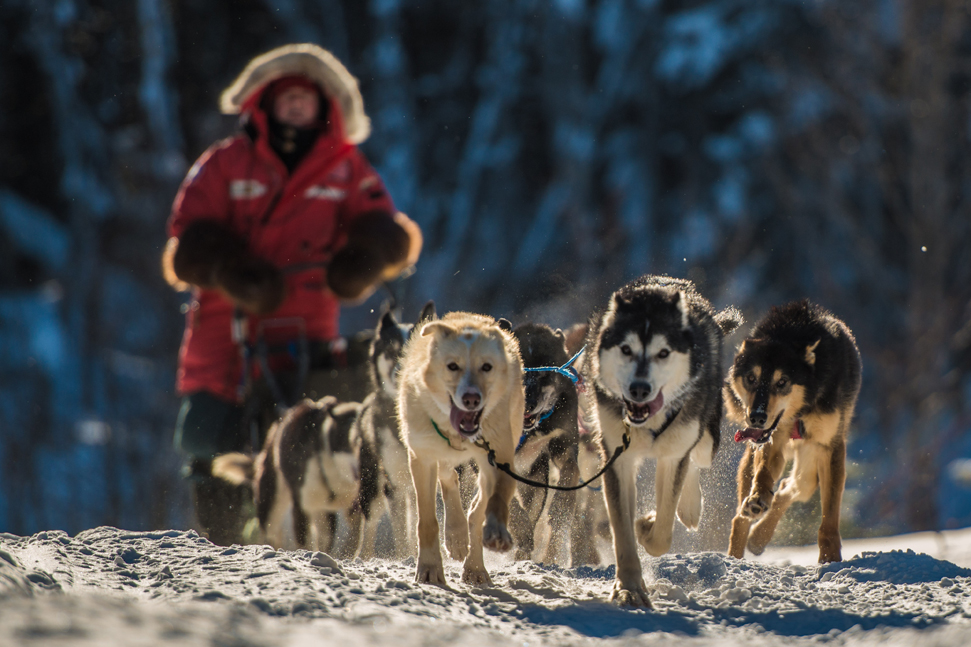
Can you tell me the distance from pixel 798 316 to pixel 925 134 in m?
9.00

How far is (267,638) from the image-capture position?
6.70ft

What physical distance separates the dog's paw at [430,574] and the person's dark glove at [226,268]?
7.72 ft

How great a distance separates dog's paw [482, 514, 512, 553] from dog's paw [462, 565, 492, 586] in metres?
0.19

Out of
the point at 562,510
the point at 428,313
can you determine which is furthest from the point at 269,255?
the point at 562,510

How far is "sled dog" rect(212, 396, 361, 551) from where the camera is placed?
484 cm

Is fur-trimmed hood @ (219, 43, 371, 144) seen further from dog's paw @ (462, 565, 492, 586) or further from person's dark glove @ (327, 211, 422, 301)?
dog's paw @ (462, 565, 492, 586)

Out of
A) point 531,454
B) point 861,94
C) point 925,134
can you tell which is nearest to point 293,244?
point 531,454

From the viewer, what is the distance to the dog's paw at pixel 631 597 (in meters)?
3.01

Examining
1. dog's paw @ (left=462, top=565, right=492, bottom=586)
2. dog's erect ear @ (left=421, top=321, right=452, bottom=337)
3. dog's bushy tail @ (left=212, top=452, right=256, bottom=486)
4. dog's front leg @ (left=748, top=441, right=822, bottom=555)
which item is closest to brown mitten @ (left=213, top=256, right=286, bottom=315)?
dog's bushy tail @ (left=212, top=452, right=256, bottom=486)

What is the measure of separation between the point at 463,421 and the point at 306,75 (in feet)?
10.4

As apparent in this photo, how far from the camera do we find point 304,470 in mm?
4832

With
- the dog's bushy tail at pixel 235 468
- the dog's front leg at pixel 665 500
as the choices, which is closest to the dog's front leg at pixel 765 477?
the dog's front leg at pixel 665 500

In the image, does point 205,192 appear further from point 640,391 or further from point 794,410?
point 794,410

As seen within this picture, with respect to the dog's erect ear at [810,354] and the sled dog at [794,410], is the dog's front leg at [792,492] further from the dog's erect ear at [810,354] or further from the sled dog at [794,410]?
the dog's erect ear at [810,354]
